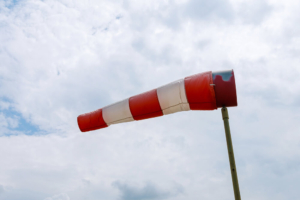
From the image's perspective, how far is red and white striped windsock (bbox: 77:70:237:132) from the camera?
6445mm

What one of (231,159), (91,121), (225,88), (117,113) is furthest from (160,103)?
(91,121)

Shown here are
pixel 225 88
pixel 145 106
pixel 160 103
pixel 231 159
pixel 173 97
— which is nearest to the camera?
pixel 231 159

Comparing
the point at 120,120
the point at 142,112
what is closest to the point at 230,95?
the point at 142,112

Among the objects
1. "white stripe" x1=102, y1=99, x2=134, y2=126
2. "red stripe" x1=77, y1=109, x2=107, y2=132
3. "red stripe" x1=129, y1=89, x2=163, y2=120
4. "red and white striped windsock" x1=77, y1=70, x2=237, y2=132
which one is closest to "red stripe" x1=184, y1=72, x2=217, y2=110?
"red and white striped windsock" x1=77, y1=70, x2=237, y2=132

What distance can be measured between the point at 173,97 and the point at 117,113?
2.01m

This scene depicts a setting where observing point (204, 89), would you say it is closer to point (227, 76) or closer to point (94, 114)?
point (227, 76)

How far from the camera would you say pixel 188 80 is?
6930mm

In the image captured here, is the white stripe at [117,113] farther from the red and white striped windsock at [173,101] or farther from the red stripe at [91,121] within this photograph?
the red stripe at [91,121]

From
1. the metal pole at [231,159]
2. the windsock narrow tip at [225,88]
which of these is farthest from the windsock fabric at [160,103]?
the metal pole at [231,159]

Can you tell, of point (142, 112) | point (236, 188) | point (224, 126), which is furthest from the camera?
point (142, 112)

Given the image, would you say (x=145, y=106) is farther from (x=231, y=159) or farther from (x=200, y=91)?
(x=231, y=159)

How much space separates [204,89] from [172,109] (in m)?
1.23

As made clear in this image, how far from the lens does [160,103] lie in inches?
291

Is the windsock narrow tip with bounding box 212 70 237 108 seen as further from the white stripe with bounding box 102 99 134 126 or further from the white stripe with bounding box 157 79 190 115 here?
the white stripe with bounding box 102 99 134 126
